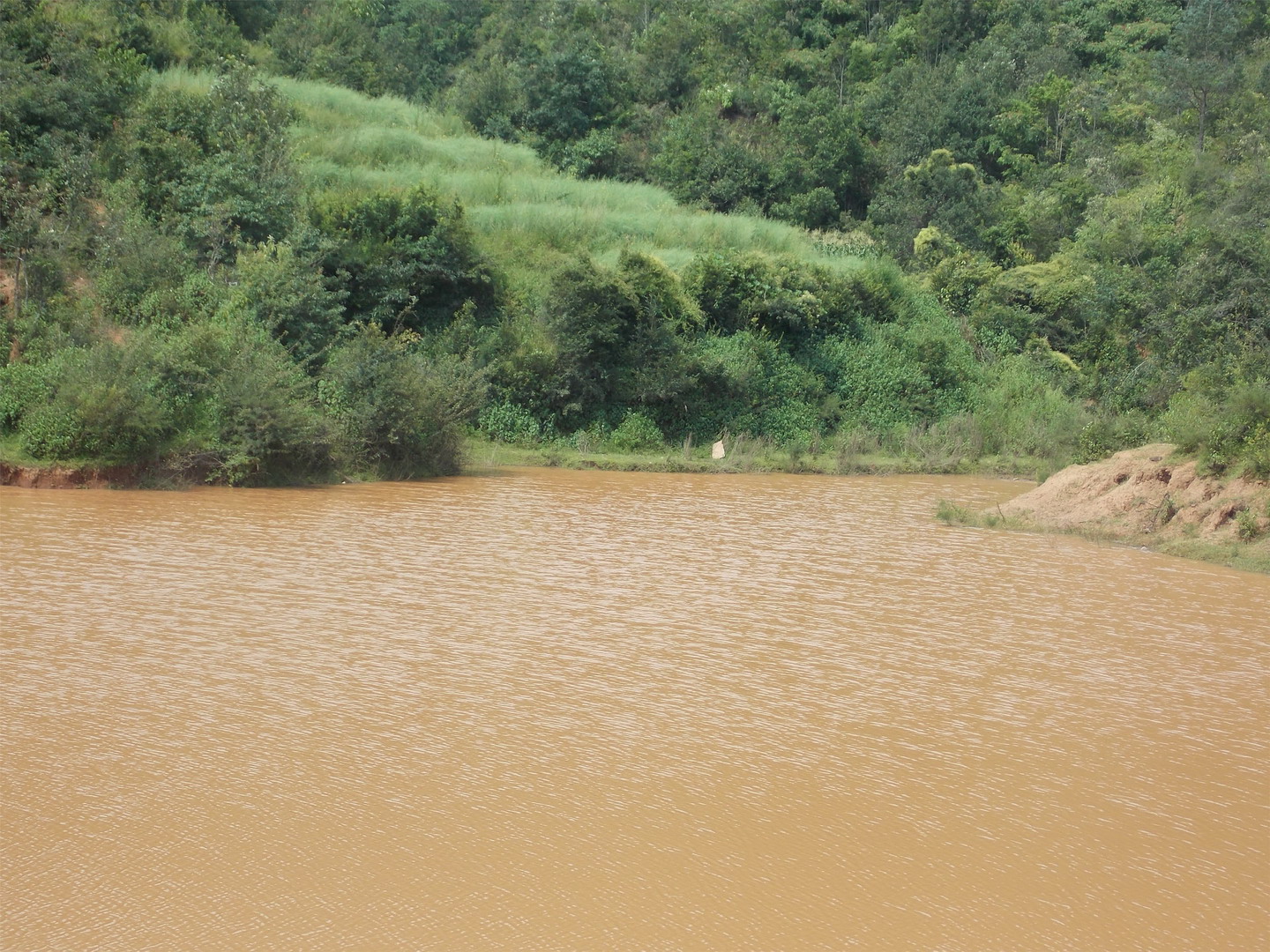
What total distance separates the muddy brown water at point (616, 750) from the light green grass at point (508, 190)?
16170 mm

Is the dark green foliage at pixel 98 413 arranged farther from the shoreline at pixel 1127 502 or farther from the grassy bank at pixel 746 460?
the grassy bank at pixel 746 460

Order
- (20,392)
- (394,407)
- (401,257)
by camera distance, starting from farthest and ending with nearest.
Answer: (401,257)
(394,407)
(20,392)

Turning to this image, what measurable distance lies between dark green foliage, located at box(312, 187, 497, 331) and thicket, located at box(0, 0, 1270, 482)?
8 centimetres

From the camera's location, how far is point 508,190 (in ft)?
103

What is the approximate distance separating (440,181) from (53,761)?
25.8 m

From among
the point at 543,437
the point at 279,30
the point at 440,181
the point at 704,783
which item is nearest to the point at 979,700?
the point at 704,783

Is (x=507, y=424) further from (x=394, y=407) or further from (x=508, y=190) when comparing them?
(x=508, y=190)

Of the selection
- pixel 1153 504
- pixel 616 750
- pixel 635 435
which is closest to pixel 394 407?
pixel 635 435

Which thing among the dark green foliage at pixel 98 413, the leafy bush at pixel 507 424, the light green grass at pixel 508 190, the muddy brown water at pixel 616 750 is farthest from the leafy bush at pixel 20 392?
the light green grass at pixel 508 190

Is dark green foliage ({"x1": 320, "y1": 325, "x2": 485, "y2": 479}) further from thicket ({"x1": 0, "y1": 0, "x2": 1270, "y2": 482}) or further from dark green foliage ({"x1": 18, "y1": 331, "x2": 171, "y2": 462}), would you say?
dark green foliage ({"x1": 18, "y1": 331, "x2": 171, "y2": 462})

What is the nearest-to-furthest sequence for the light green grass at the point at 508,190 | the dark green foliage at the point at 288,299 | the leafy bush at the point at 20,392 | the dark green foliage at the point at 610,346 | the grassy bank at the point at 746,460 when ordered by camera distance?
the leafy bush at the point at 20,392, the dark green foliage at the point at 288,299, the grassy bank at the point at 746,460, the dark green foliage at the point at 610,346, the light green grass at the point at 508,190

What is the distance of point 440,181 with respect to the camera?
100 ft

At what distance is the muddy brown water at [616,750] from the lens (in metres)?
5.11

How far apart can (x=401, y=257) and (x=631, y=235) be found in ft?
25.1
